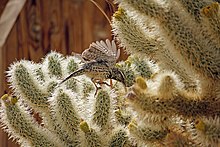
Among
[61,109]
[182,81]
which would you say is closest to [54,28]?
[61,109]

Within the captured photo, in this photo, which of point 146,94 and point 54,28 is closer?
point 146,94

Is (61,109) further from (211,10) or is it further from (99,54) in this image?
(211,10)

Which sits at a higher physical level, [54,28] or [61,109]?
[54,28]

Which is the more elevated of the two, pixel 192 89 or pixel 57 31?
pixel 57 31

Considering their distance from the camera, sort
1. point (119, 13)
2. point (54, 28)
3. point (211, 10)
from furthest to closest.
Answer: point (54, 28) < point (119, 13) < point (211, 10)

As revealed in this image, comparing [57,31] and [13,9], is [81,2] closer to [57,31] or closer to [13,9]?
[57,31]

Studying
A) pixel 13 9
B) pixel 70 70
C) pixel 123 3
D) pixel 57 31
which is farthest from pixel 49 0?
pixel 123 3

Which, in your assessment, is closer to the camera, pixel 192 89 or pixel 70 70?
pixel 192 89

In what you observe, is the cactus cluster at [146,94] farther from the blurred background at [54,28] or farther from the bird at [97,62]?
the blurred background at [54,28]
